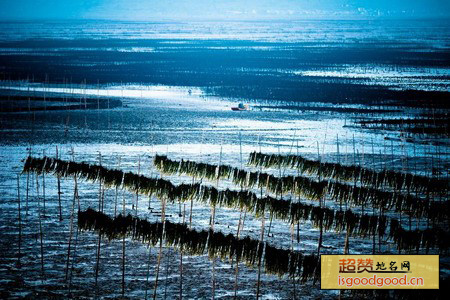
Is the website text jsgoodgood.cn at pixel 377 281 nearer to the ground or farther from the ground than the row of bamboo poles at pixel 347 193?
nearer to the ground

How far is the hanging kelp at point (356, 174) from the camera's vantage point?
19.5m

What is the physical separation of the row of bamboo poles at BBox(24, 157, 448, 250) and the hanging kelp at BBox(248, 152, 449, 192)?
2889 mm

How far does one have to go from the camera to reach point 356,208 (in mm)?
18672

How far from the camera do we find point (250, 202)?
17453 mm

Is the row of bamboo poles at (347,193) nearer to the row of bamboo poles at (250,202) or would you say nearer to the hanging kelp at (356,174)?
the hanging kelp at (356,174)

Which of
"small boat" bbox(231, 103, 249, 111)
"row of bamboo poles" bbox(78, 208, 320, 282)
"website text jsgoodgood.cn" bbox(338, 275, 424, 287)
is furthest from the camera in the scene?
"small boat" bbox(231, 103, 249, 111)

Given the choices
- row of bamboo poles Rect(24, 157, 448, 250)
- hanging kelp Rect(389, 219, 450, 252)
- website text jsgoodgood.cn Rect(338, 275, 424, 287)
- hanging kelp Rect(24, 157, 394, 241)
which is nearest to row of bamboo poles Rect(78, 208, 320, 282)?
website text jsgoodgood.cn Rect(338, 275, 424, 287)

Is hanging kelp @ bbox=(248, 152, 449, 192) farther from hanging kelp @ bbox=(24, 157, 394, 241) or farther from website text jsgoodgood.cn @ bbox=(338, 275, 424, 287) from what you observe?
website text jsgoodgood.cn @ bbox=(338, 275, 424, 287)

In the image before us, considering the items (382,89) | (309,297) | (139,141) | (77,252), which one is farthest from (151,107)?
(309,297)

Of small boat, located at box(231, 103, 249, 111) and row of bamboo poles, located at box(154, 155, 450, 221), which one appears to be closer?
row of bamboo poles, located at box(154, 155, 450, 221)

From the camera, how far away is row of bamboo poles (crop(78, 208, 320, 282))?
536 inches

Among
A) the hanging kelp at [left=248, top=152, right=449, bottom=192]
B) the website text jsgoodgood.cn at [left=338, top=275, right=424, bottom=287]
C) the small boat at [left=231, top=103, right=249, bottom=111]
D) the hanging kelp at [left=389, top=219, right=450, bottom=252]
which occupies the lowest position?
the website text jsgoodgood.cn at [left=338, top=275, right=424, bottom=287]

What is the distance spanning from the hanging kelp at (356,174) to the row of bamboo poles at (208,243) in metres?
5.84

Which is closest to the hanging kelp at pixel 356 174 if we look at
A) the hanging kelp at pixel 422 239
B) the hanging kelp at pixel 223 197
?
the hanging kelp at pixel 223 197
